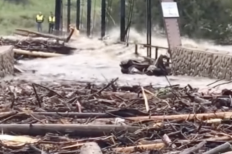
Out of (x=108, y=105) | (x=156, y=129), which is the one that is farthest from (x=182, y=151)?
(x=108, y=105)

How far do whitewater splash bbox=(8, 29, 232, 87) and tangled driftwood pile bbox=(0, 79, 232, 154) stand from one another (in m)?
5.47

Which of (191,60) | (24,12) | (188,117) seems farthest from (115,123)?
(24,12)

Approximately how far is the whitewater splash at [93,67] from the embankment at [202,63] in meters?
0.31

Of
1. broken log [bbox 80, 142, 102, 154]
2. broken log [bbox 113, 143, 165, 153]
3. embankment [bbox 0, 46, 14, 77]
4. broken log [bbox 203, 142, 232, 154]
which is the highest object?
broken log [bbox 203, 142, 232, 154]

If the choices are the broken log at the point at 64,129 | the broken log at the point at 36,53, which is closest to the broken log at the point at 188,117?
the broken log at the point at 64,129

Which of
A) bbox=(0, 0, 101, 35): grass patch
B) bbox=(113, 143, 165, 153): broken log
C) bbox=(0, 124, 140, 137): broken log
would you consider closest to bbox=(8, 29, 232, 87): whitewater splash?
bbox=(0, 124, 140, 137): broken log

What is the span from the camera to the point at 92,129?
770cm

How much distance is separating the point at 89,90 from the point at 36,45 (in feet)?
52.4

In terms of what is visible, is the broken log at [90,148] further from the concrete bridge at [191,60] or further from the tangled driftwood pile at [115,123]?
the concrete bridge at [191,60]

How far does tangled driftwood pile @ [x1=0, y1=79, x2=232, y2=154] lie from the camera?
23.4 feet

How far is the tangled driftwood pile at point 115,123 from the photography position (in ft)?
23.4

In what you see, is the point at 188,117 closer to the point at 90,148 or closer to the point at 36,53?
the point at 90,148

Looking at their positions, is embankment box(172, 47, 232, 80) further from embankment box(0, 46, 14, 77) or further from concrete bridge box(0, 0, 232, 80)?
embankment box(0, 46, 14, 77)

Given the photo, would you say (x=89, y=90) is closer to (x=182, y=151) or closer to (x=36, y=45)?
(x=182, y=151)
